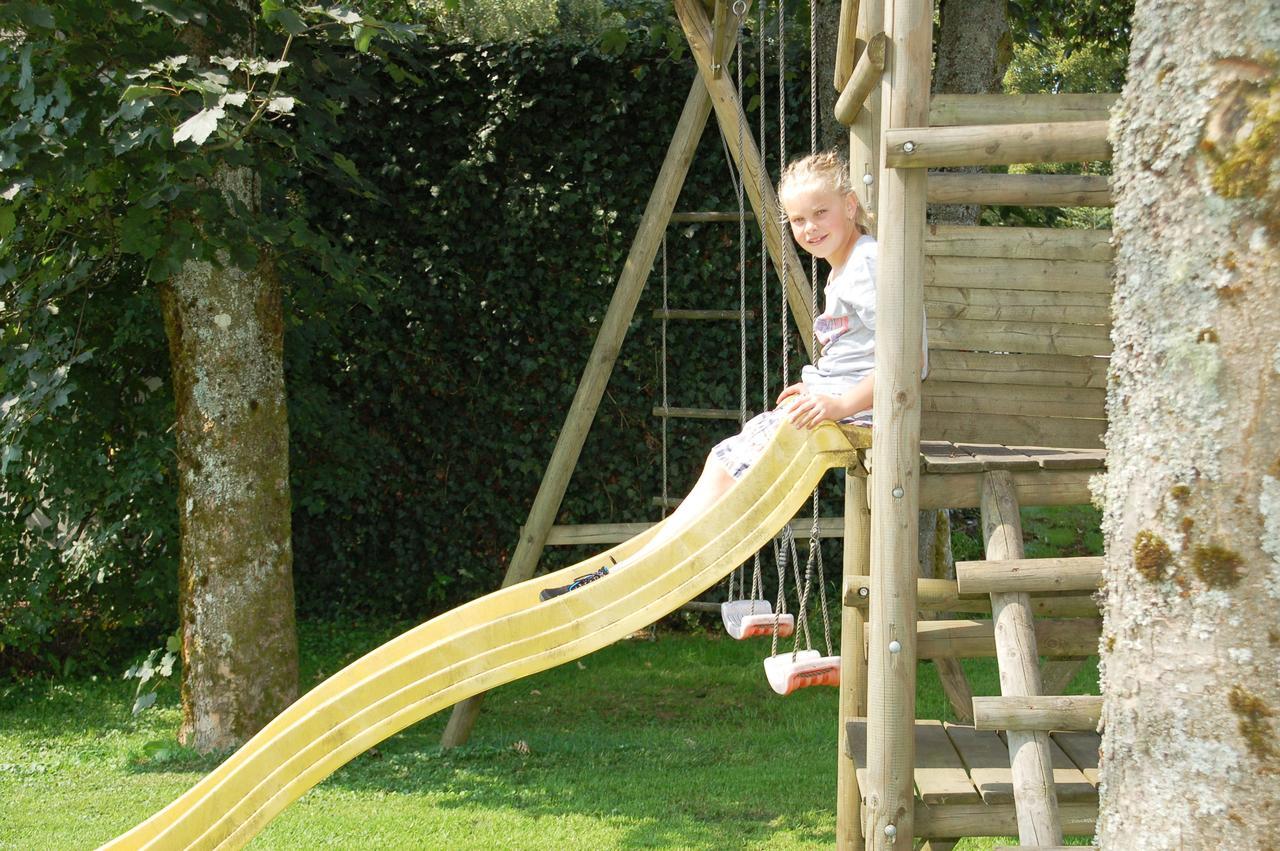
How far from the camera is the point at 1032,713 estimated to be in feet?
8.54

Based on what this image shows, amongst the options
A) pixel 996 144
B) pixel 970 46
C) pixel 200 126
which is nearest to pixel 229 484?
pixel 200 126

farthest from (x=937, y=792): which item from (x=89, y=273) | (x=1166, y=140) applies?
(x=89, y=273)

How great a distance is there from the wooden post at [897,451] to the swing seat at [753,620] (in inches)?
29.4

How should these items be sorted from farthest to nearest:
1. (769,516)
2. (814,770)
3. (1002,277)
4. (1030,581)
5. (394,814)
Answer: (814,770) < (394,814) < (1002,277) < (769,516) < (1030,581)

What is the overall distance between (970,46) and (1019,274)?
3416 millimetres

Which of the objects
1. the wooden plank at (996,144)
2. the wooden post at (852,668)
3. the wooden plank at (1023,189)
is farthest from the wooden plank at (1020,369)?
the wooden plank at (996,144)

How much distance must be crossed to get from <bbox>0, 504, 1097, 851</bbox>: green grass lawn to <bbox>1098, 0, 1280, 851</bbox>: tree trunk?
9.46 ft

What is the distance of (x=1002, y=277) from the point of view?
339 centimetres

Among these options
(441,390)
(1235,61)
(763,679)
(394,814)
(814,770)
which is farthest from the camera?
(441,390)

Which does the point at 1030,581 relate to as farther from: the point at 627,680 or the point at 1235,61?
the point at 627,680

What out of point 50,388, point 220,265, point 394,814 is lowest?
point 394,814

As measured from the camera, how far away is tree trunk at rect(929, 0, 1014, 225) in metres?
6.36

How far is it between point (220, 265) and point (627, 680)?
9.81 feet

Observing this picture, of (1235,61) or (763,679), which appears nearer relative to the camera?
(1235,61)
